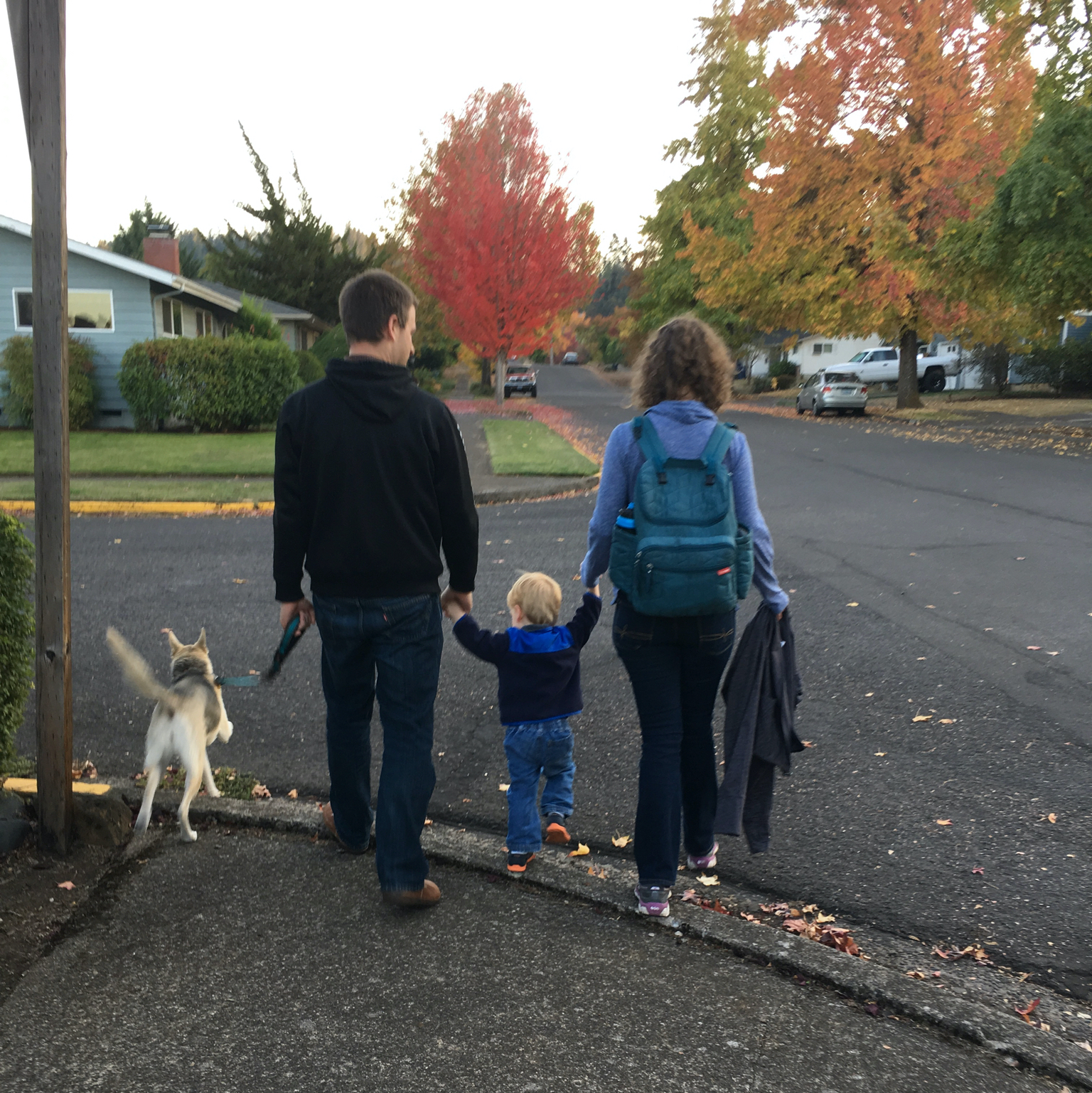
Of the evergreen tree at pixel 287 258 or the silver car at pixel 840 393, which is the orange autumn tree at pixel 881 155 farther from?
the evergreen tree at pixel 287 258

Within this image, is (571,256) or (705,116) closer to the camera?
(571,256)

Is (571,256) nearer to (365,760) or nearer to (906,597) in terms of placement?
(906,597)

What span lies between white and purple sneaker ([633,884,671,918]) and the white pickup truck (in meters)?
43.6

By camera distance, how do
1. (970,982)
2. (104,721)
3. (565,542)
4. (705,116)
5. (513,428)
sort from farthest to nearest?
1. (705,116)
2. (513,428)
3. (565,542)
4. (104,721)
5. (970,982)

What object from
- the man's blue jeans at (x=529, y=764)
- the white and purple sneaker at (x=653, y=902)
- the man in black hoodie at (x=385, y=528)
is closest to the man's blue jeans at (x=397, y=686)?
the man in black hoodie at (x=385, y=528)

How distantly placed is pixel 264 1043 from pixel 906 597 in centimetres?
620

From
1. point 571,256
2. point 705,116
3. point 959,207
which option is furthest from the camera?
point 705,116

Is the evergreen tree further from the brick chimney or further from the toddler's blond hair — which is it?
the toddler's blond hair

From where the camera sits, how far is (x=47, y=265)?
359 cm

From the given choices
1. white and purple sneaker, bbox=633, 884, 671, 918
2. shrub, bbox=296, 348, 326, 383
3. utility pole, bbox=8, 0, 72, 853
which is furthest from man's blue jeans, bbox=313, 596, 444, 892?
shrub, bbox=296, 348, 326, 383

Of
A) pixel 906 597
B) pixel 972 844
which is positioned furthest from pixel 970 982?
pixel 906 597

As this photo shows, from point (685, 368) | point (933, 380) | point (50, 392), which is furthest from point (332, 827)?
point (933, 380)

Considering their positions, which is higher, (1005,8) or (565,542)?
(1005,8)

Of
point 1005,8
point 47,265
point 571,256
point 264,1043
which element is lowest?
point 264,1043
